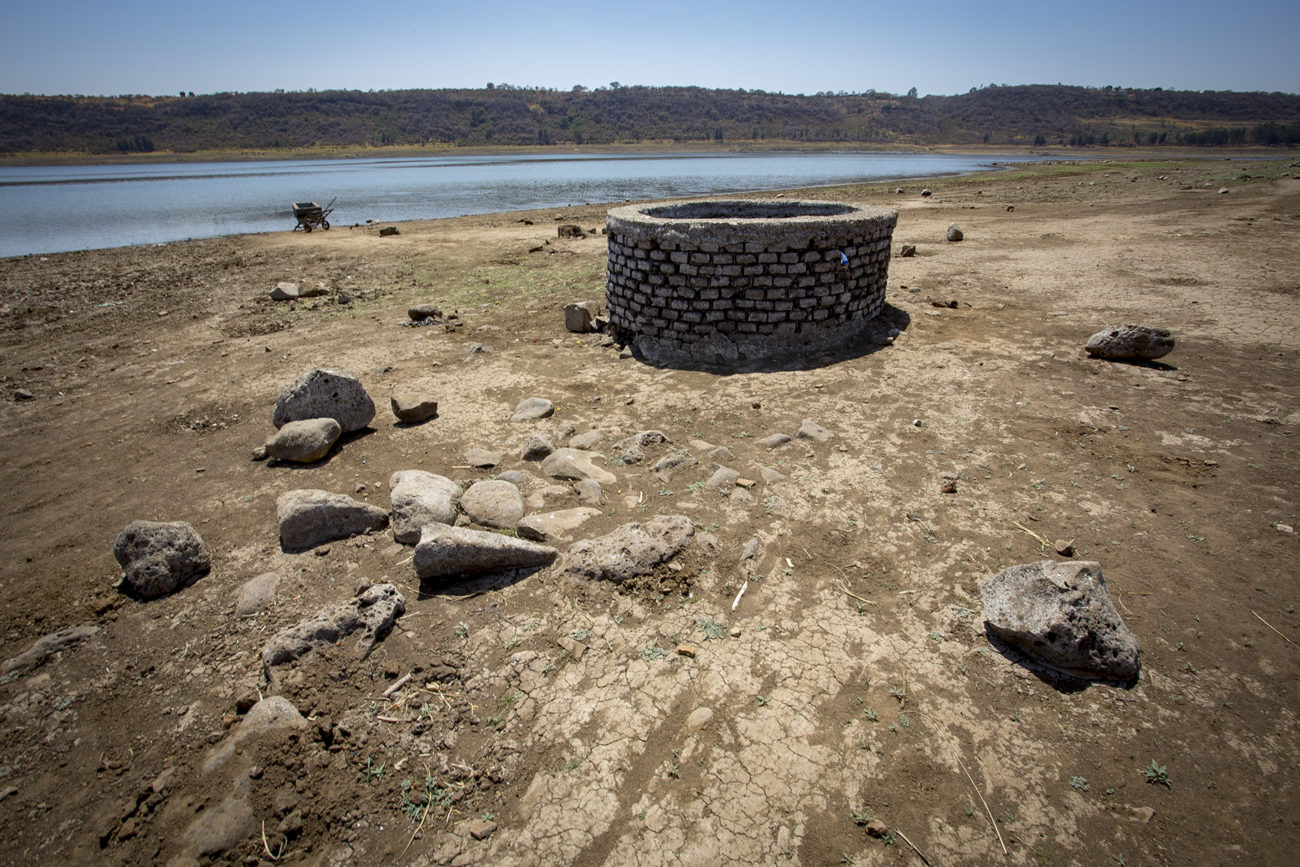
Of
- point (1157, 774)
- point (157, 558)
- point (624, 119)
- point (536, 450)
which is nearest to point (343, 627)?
point (157, 558)

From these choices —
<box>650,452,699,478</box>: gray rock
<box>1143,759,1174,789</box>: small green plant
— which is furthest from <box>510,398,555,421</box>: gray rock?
<box>1143,759,1174,789</box>: small green plant

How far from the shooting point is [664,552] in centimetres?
336

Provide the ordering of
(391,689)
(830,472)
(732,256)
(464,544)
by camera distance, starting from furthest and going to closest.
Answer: (732,256) → (830,472) → (464,544) → (391,689)

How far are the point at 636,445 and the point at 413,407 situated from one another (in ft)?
7.09

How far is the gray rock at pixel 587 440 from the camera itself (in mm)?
4742

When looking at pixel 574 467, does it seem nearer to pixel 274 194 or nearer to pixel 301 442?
pixel 301 442

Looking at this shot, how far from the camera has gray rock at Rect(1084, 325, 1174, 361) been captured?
5.74 meters

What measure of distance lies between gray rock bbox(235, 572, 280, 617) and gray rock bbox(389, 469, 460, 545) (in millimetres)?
689

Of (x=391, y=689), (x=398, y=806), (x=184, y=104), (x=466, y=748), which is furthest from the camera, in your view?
(x=184, y=104)

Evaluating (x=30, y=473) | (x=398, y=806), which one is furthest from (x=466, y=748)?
(x=30, y=473)

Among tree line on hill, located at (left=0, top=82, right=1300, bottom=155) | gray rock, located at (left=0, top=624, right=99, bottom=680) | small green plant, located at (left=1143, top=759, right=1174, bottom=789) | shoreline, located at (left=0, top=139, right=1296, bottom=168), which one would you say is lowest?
gray rock, located at (left=0, top=624, right=99, bottom=680)

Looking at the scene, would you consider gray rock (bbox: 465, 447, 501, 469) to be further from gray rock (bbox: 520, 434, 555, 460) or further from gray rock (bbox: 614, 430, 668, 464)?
gray rock (bbox: 614, 430, 668, 464)

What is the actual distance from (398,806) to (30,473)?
5.04 m

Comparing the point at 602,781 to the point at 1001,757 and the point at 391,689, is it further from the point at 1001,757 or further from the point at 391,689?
the point at 1001,757
